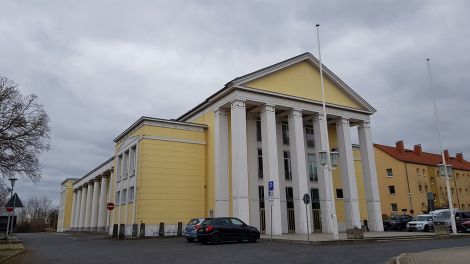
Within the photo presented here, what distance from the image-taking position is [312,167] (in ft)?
121

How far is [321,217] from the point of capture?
111ft

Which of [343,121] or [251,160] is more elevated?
[343,121]

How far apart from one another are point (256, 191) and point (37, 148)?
61.2 ft

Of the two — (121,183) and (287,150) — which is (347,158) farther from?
(121,183)

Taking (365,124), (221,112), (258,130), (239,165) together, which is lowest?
(239,165)

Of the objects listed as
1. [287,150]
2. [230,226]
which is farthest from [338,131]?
[230,226]

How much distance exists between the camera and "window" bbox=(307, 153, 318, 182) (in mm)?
36438

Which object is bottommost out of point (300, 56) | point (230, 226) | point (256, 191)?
point (230, 226)

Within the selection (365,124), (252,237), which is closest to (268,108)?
(365,124)

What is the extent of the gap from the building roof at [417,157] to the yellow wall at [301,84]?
96.8 feet

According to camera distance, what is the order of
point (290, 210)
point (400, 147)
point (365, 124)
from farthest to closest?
1. point (400, 147)
2. point (365, 124)
3. point (290, 210)

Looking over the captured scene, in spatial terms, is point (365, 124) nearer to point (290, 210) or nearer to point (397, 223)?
point (397, 223)

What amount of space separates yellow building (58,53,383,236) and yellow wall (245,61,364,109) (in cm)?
10

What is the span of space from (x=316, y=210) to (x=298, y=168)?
19.2 feet
